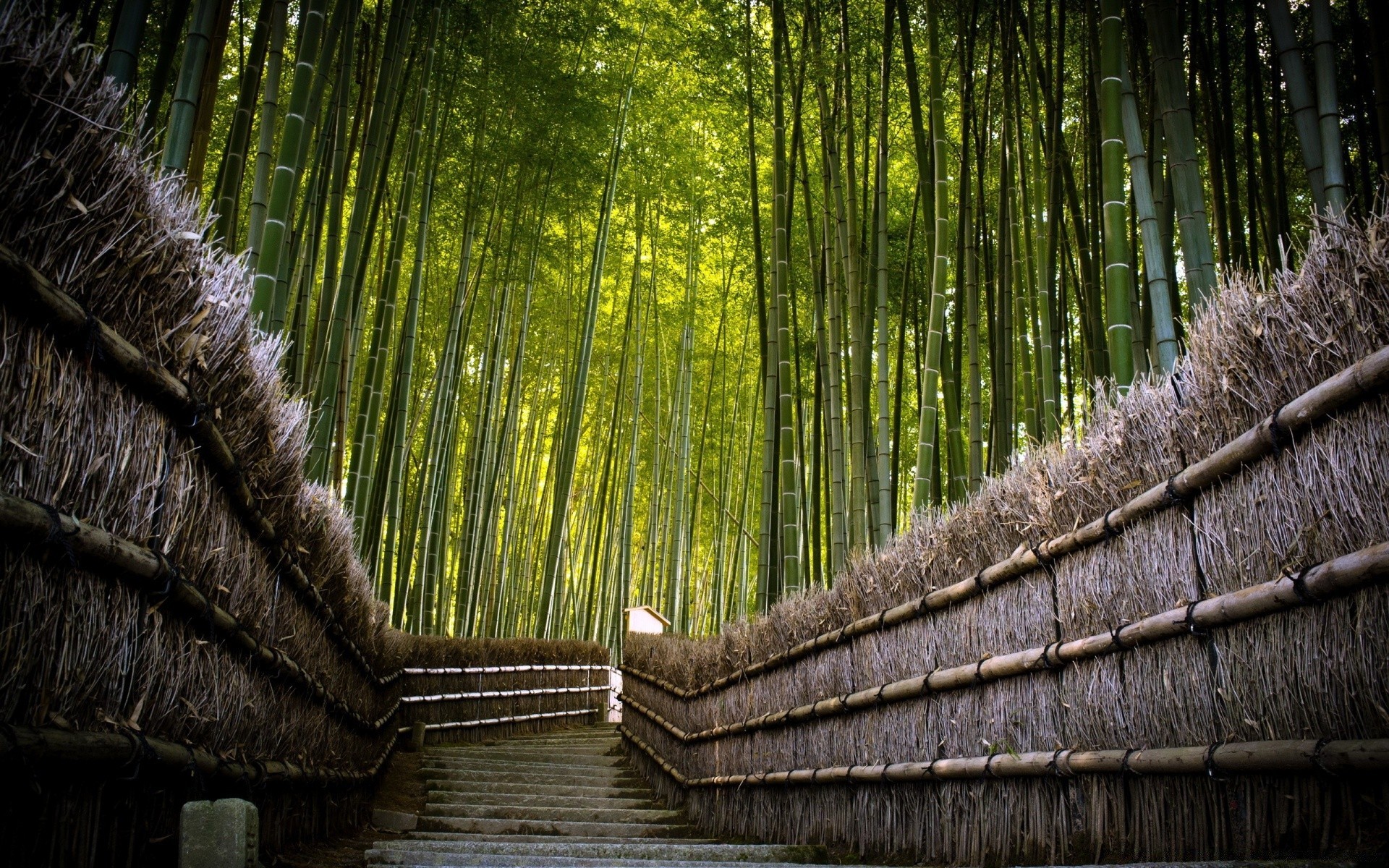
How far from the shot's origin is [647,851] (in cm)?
347

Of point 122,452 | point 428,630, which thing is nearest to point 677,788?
point 428,630

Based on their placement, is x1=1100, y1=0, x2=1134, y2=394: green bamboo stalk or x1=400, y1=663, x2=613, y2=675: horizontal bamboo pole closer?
x1=1100, y1=0, x2=1134, y2=394: green bamboo stalk

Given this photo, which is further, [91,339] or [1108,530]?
[1108,530]

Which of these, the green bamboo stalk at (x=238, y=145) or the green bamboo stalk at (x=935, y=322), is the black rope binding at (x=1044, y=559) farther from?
the green bamboo stalk at (x=238, y=145)

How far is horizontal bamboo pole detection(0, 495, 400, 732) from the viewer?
1.31m

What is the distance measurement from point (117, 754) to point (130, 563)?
284 millimetres

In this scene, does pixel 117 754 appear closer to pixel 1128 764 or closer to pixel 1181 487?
pixel 1128 764

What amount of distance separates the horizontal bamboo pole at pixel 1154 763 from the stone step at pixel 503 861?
42cm

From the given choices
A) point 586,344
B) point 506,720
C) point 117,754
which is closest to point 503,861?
point 117,754

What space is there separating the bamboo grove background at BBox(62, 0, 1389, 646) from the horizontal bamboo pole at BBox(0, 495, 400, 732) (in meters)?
0.66

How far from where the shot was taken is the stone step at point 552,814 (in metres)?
4.53

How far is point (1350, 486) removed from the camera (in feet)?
5.29

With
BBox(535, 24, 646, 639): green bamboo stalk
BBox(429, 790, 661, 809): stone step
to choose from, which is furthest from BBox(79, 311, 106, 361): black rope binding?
BBox(535, 24, 646, 639): green bamboo stalk

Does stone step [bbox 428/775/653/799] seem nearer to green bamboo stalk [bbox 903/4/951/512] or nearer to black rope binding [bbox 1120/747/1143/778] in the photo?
green bamboo stalk [bbox 903/4/951/512]
